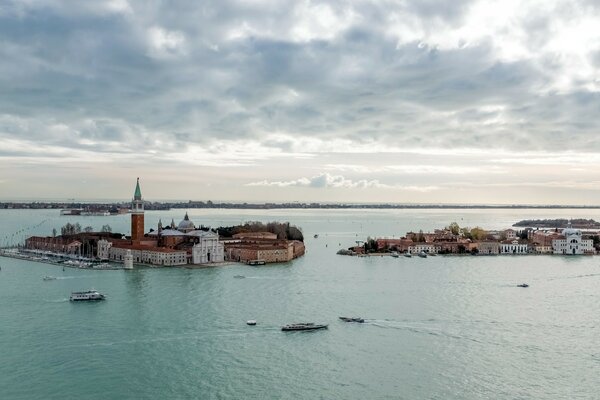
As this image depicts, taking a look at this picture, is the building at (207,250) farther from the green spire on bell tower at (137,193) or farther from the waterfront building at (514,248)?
the waterfront building at (514,248)

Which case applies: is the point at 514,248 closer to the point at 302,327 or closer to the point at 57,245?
the point at 57,245

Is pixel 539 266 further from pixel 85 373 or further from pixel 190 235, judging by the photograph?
pixel 85 373

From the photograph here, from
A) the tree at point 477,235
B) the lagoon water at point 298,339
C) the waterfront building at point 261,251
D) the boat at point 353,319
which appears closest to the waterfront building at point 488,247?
the tree at point 477,235

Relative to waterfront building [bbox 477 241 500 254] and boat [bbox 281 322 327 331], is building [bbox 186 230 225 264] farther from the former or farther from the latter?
waterfront building [bbox 477 241 500 254]

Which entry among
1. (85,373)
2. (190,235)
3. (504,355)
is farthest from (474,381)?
(190,235)

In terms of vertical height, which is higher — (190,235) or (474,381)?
(190,235)
